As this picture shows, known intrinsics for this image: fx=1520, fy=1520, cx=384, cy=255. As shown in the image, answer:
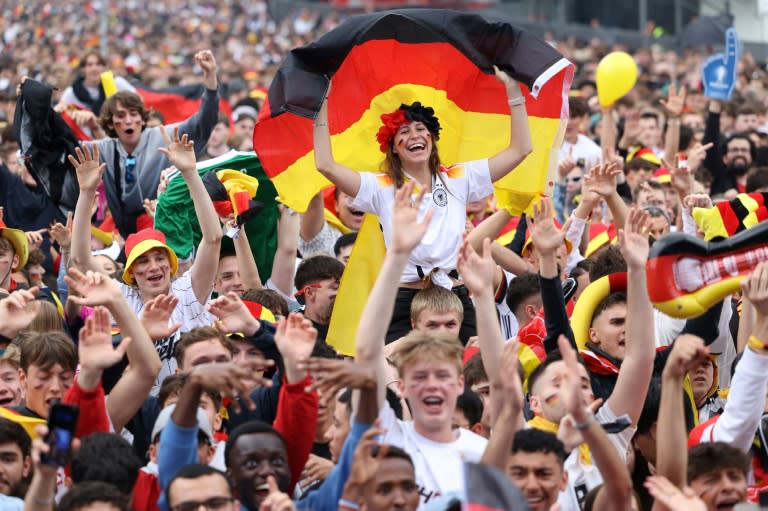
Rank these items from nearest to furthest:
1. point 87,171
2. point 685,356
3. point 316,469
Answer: point 685,356
point 316,469
point 87,171

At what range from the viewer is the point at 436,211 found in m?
7.62

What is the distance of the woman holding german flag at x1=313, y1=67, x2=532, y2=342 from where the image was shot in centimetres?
759

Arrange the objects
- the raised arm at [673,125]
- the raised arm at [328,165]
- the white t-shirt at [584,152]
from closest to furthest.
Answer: the raised arm at [328,165], the raised arm at [673,125], the white t-shirt at [584,152]

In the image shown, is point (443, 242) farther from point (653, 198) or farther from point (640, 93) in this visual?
point (640, 93)

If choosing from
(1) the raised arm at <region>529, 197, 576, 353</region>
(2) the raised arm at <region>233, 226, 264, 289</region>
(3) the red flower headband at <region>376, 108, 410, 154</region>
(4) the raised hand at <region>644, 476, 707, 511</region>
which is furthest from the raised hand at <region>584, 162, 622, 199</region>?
(4) the raised hand at <region>644, 476, 707, 511</region>

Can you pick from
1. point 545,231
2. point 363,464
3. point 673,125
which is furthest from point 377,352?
point 673,125

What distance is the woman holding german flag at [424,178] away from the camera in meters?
7.59

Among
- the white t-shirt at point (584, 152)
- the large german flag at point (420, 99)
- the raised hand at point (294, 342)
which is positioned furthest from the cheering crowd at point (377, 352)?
the white t-shirt at point (584, 152)

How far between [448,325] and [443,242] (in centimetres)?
60

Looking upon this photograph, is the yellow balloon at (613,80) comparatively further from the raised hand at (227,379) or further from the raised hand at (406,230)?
the raised hand at (227,379)

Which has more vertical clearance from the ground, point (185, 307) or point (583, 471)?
point (185, 307)

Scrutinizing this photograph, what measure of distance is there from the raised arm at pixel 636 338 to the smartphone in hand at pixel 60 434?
7.01ft

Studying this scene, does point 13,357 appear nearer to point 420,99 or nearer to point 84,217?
point 84,217

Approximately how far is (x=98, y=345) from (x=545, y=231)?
2.14 metres
